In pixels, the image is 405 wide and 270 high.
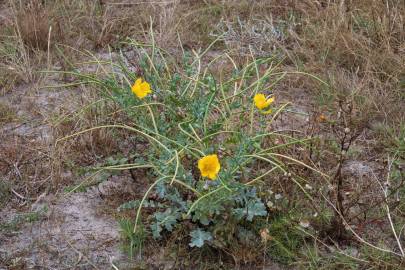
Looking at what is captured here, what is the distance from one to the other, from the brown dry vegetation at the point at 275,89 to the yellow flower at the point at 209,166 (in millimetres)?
375

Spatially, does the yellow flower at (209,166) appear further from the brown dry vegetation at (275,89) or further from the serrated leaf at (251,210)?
the brown dry vegetation at (275,89)

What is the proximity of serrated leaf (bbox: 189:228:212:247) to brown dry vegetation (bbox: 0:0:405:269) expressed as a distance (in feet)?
0.30

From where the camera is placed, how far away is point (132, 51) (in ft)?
11.5

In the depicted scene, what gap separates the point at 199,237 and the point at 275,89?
130 centimetres

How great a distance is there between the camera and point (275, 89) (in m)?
3.21

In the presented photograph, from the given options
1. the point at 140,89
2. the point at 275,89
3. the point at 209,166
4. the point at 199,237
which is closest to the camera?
the point at 209,166

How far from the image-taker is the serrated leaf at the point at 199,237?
212 cm

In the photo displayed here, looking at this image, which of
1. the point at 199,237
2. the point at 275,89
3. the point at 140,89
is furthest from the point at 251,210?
the point at 275,89

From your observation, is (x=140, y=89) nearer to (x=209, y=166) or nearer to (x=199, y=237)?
(x=209, y=166)

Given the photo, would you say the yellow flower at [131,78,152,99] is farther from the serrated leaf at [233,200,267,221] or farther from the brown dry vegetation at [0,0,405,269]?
the serrated leaf at [233,200,267,221]

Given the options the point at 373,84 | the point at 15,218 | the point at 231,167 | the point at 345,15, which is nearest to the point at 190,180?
the point at 231,167

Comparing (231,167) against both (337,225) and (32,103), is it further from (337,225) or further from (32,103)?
(32,103)

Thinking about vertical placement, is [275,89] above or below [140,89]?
below

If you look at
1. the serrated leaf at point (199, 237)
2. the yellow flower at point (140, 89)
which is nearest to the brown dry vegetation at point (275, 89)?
the serrated leaf at point (199, 237)
